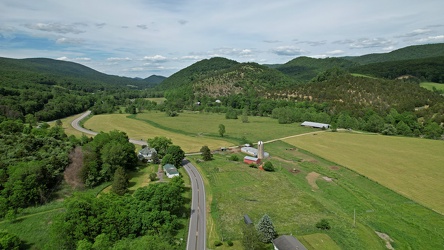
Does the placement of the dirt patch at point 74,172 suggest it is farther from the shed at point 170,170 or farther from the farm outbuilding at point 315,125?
the farm outbuilding at point 315,125

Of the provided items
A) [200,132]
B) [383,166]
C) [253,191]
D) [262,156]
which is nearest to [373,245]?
[253,191]

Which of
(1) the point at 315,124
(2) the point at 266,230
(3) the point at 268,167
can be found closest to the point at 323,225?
(2) the point at 266,230

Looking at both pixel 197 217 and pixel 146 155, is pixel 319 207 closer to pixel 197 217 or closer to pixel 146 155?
pixel 197 217

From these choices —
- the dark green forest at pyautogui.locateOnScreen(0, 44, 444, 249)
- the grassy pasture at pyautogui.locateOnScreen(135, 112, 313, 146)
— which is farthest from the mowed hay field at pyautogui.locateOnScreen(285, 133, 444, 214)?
the dark green forest at pyautogui.locateOnScreen(0, 44, 444, 249)

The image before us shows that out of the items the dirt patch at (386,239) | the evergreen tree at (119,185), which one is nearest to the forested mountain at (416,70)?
the dirt patch at (386,239)

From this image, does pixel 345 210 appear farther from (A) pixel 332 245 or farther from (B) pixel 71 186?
(B) pixel 71 186

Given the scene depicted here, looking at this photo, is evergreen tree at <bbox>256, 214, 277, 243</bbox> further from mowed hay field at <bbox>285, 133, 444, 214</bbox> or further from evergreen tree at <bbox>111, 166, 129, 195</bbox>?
mowed hay field at <bbox>285, 133, 444, 214</bbox>
